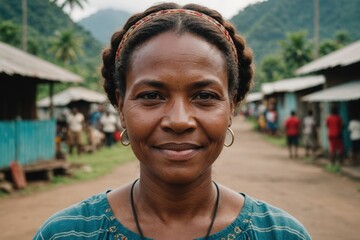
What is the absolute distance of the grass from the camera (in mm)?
9250

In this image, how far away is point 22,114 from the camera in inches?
432

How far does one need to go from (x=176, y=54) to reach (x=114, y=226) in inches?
29.5

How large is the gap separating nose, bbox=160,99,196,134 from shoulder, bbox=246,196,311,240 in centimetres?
51

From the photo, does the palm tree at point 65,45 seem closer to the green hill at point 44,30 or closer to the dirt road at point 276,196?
the green hill at point 44,30

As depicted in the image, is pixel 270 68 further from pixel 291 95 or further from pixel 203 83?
pixel 203 83

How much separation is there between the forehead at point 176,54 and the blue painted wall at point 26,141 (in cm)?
811

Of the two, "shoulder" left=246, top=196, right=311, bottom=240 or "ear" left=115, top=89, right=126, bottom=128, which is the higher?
"ear" left=115, top=89, right=126, bottom=128

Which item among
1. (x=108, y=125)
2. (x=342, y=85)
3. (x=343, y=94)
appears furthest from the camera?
(x=108, y=125)

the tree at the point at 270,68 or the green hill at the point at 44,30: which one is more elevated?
the green hill at the point at 44,30

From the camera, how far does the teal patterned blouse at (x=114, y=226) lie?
159 cm

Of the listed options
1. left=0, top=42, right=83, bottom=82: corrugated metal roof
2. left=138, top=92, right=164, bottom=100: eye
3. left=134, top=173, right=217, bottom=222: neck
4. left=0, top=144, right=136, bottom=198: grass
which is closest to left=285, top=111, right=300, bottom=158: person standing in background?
left=0, top=144, right=136, bottom=198: grass

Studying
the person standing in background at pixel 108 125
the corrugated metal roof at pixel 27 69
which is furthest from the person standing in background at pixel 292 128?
the corrugated metal roof at pixel 27 69

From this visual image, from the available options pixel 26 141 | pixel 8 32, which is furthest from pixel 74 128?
pixel 8 32

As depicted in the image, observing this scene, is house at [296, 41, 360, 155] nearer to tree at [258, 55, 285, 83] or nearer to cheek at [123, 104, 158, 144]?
cheek at [123, 104, 158, 144]
